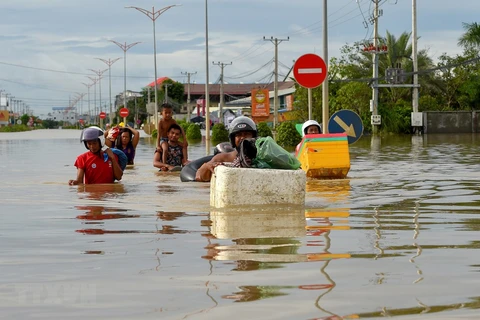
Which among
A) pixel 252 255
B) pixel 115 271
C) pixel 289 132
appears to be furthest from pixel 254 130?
pixel 289 132

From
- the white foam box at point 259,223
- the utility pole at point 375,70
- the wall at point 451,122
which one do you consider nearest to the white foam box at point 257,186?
the white foam box at point 259,223

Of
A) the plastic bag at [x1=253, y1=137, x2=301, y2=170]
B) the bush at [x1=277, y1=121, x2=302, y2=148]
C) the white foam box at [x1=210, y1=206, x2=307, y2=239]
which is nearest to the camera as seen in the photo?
the white foam box at [x1=210, y1=206, x2=307, y2=239]

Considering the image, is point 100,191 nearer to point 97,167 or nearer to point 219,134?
point 97,167

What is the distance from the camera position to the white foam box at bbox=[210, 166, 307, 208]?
10.4m

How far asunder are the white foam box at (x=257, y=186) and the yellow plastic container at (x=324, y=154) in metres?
6.25

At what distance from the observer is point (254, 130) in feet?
37.0

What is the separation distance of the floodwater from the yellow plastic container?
12.4ft

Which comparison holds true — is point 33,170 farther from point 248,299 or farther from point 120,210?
point 248,299

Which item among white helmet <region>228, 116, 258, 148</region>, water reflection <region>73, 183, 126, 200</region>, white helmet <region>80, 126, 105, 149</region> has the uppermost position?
white helmet <region>228, 116, 258, 148</region>

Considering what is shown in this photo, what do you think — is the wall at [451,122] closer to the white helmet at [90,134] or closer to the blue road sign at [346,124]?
the blue road sign at [346,124]

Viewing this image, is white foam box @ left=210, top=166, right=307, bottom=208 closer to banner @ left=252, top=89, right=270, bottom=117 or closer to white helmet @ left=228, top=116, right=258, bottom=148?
white helmet @ left=228, top=116, right=258, bottom=148

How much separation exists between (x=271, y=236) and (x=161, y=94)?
161956 mm

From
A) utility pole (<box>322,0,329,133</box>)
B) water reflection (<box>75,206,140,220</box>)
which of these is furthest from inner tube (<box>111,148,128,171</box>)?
utility pole (<box>322,0,329,133</box>)

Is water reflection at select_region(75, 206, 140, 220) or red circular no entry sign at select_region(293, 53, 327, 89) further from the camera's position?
red circular no entry sign at select_region(293, 53, 327, 89)
